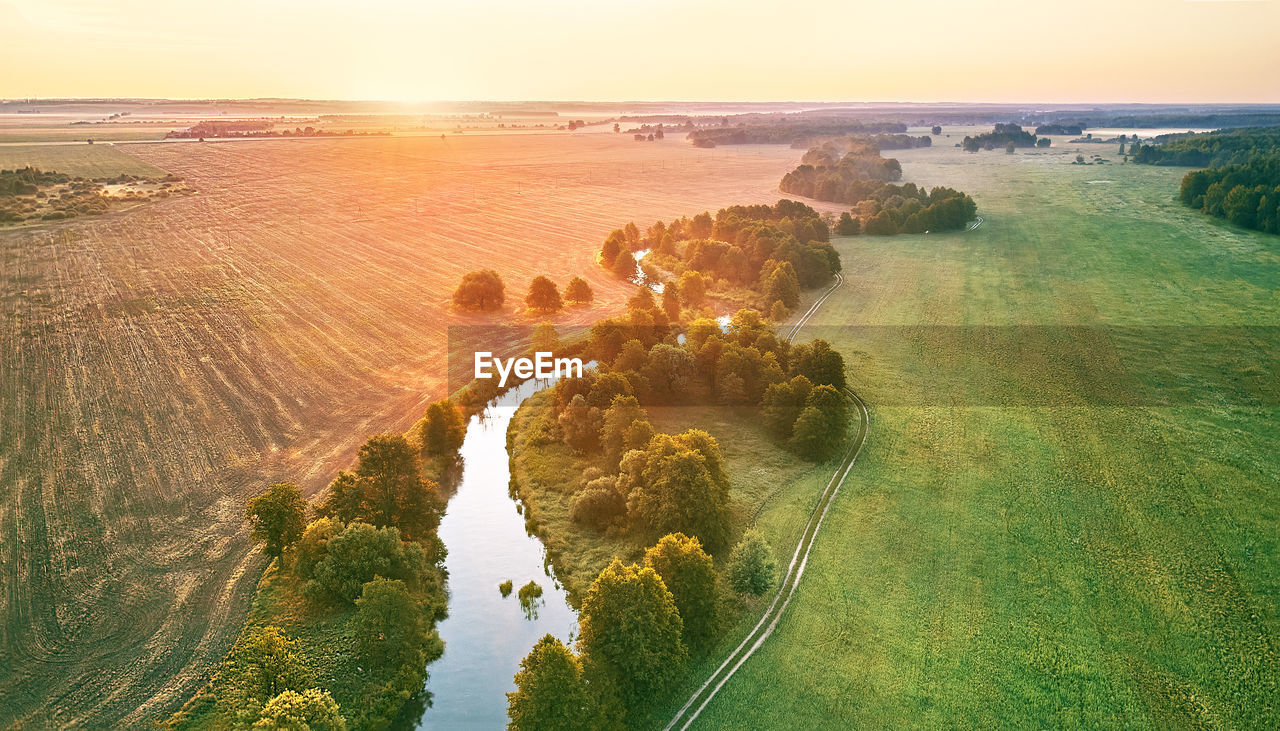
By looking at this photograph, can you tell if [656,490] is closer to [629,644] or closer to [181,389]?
[629,644]

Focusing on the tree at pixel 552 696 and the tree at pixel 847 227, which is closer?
the tree at pixel 552 696

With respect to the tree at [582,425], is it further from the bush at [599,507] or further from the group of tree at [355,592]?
the group of tree at [355,592]

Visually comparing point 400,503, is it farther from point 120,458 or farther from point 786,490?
point 786,490

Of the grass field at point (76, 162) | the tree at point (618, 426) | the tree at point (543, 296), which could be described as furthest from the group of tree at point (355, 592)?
the grass field at point (76, 162)

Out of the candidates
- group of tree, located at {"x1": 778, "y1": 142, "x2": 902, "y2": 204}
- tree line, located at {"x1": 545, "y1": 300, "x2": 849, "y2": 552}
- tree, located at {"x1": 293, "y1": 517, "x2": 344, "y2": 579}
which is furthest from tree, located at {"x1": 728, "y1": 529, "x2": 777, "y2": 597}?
group of tree, located at {"x1": 778, "y1": 142, "x2": 902, "y2": 204}

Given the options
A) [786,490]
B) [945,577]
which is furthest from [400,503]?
[945,577]

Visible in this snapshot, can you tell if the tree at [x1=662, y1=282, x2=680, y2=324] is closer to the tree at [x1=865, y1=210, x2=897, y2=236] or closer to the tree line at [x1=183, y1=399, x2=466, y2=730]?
the tree line at [x1=183, y1=399, x2=466, y2=730]

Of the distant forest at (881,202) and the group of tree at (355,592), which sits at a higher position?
the distant forest at (881,202)
